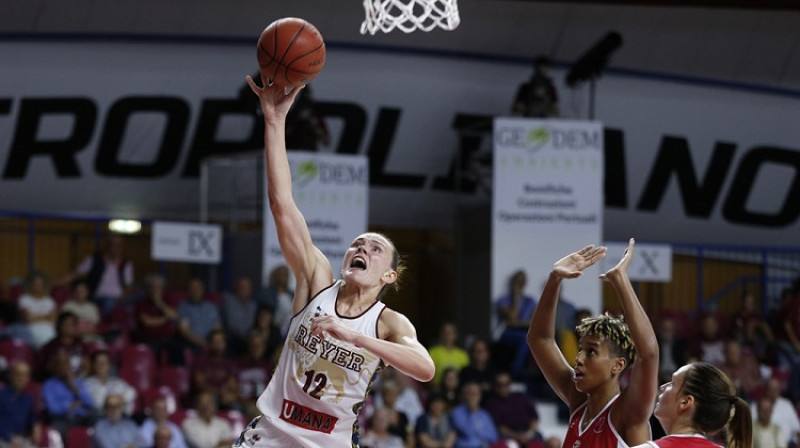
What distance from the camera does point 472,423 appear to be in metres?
12.3

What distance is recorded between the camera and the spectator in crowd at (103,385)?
37.7 feet

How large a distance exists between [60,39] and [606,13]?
7.02 m

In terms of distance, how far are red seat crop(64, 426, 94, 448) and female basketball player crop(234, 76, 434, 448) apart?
5965 mm

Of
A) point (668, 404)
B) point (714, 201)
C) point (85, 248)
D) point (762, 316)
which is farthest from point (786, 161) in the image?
point (668, 404)

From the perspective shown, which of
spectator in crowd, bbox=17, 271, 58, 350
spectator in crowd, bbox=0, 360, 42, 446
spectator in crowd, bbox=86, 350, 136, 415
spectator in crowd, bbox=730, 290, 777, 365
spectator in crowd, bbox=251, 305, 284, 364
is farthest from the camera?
spectator in crowd, bbox=730, 290, 777, 365

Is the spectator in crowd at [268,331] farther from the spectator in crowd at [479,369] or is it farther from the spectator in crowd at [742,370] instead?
the spectator in crowd at [742,370]

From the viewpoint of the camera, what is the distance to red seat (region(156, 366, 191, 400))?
12.4m

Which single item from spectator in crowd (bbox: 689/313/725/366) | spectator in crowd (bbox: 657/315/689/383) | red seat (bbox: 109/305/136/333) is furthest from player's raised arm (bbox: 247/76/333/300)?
spectator in crowd (bbox: 689/313/725/366)

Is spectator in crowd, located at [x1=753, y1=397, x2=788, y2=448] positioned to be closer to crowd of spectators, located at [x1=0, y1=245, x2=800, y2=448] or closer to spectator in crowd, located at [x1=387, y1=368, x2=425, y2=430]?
crowd of spectators, located at [x1=0, y1=245, x2=800, y2=448]

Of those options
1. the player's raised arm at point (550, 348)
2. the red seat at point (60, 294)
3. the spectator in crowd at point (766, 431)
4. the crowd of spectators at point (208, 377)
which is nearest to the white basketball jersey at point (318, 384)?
the player's raised arm at point (550, 348)

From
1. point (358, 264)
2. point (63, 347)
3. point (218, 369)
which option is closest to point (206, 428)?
point (218, 369)

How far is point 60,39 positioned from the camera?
54.3ft

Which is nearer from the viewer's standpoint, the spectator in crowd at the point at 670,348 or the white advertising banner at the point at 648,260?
the spectator in crowd at the point at 670,348

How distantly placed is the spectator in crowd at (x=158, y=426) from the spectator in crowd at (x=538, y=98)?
6066 mm
